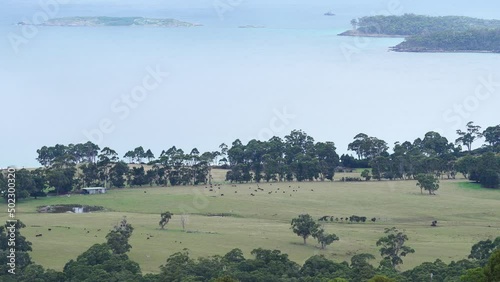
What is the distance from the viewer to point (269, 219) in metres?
36.5

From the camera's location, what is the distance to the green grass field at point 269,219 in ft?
101

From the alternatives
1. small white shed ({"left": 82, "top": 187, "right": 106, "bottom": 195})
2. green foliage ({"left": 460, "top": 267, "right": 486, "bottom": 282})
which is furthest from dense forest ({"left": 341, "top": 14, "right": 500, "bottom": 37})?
green foliage ({"left": 460, "top": 267, "right": 486, "bottom": 282})

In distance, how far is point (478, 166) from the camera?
43.5 m

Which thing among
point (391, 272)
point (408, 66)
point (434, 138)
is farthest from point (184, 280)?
point (408, 66)

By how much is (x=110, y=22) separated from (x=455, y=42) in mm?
48114

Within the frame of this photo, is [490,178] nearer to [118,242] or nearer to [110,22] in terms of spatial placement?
[118,242]

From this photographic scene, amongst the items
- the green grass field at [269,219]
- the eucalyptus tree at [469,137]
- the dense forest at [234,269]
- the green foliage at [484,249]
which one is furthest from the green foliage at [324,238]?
the eucalyptus tree at [469,137]

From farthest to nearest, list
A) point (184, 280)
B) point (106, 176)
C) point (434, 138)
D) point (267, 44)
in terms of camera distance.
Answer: point (267, 44)
point (434, 138)
point (106, 176)
point (184, 280)

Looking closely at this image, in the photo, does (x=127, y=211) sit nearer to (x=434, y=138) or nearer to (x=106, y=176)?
(x=106, y=176)

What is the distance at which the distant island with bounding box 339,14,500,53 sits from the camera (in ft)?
346

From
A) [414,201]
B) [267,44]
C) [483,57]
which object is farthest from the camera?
[267,44]

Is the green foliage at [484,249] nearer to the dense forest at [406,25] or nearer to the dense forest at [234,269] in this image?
the dense forest at [234,269]

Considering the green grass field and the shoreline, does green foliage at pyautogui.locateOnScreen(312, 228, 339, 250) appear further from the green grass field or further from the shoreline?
the shoreline

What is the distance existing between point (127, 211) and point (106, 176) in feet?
19.7
